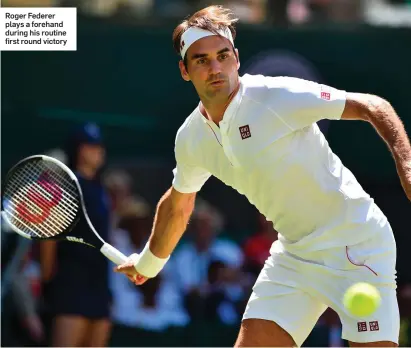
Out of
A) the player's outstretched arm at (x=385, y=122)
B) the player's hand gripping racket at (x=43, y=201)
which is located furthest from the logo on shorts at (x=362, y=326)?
the player's hand gripping racket at (x=43, y=201)

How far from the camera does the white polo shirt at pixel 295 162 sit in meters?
4.50

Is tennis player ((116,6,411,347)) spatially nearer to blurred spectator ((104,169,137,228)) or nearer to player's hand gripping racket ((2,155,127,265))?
player's hand gripping racket ((2,155,127,265))

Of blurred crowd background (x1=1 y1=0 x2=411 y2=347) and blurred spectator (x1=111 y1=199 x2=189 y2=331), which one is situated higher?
blurred crowd background (x1=1 y1=0 x2=411 y2=347)

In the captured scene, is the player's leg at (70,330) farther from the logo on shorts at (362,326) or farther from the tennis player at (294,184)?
the logo on shorts at (362,326)

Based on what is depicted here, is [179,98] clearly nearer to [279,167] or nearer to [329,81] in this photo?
[329,81]

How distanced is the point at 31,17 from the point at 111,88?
84cm

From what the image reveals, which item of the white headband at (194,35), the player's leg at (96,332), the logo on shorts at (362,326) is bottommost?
the player's leg at (96,332)

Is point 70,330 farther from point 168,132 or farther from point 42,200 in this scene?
point 168,132

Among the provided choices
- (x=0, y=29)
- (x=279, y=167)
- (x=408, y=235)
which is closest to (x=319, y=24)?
(x=408, y=235)

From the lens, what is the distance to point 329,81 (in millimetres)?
8078

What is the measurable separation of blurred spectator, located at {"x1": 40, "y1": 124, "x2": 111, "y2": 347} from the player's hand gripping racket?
1.34m

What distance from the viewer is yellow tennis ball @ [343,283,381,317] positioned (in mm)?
4363

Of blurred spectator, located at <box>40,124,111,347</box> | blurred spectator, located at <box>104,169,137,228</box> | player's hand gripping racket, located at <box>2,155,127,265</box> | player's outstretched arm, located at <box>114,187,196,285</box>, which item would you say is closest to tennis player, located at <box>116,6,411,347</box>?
player's outstretched arm, located at <box>114,187,196,285</box>

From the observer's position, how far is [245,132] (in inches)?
179
